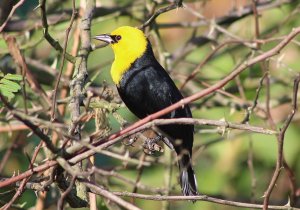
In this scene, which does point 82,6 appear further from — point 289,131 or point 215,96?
point 289,131

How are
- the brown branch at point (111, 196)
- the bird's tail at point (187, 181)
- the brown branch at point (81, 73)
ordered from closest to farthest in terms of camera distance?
the brown branch at point (111, 196), the brown branch at point (81, 73), the bird's tail at point (187, 181)

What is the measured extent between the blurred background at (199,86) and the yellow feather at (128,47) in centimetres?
15

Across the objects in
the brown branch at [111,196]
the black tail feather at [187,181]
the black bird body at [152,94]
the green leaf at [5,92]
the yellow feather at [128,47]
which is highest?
the yellow feather at [128,47]

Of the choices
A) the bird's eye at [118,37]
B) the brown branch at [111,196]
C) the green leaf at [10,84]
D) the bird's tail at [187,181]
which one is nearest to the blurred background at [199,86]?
the bird's tail at [187,181]

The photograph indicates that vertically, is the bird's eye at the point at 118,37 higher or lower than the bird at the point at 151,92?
higher

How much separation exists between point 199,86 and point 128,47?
949 mm

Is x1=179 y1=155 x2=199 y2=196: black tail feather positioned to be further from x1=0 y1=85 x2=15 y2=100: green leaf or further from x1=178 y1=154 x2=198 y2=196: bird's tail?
x1=0 y1=85 x2=15 y2=100: green leaf

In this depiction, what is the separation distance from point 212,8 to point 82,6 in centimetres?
360

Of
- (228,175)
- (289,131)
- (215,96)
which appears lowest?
(228,175)

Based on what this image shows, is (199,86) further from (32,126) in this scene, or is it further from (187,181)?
(32,126)

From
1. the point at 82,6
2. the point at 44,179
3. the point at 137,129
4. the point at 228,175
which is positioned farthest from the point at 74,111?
the point at 228,175

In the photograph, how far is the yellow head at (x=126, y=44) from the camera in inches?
171

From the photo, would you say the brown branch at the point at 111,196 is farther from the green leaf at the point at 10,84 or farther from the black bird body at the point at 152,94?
the black bird body at the point at 152,94

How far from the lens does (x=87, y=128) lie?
5.80 meters
